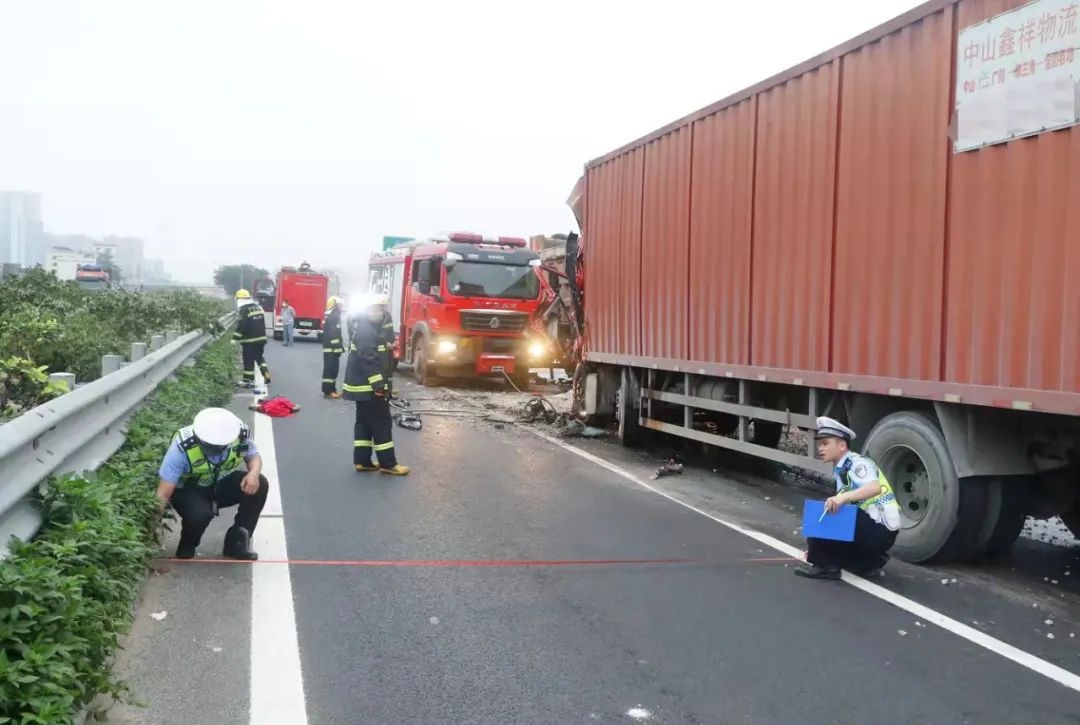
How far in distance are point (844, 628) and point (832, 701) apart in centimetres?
101

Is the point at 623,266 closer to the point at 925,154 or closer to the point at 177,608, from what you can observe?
the point at 925,154

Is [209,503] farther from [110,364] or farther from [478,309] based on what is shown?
[478,309]

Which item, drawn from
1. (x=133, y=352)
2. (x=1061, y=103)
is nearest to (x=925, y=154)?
(x=1061, y=103)

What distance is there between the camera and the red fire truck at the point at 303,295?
31.5 metres

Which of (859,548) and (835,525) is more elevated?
(835,525)

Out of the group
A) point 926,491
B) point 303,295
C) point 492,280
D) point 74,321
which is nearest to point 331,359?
point 492,280

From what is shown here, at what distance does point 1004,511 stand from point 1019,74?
2687mm

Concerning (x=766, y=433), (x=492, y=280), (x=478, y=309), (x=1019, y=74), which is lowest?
(x=766, y=433)

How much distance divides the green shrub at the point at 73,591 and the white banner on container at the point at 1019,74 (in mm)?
5175

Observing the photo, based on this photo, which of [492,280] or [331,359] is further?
[492,280]

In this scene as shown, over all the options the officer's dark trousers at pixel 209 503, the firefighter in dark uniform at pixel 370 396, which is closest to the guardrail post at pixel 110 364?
the officer's dark trousers at pixel 209 503

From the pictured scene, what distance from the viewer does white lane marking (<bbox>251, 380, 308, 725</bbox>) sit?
3.52 metres

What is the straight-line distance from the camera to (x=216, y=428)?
5098 millimetres

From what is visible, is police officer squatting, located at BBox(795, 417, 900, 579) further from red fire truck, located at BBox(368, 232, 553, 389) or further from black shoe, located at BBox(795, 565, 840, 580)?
red fire truck, located at BBox(368, 232, 553, 389)
